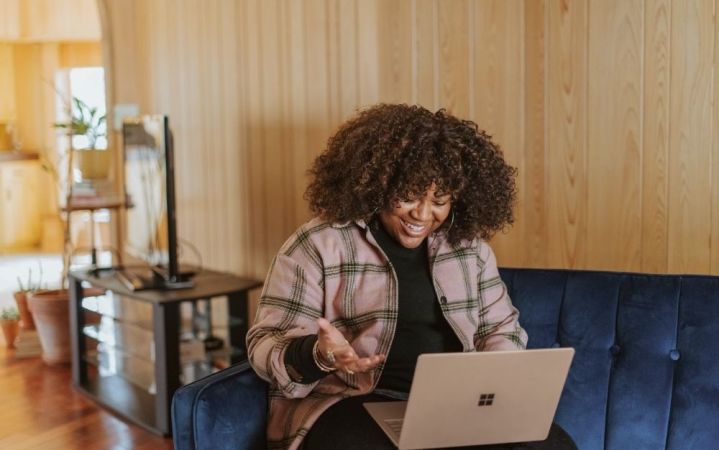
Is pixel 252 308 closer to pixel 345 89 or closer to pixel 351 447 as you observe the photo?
pixel 345 89

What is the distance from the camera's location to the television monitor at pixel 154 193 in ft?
11.8

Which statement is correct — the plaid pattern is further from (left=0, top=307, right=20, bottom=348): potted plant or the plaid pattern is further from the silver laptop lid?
(left=0, top=307, right=20, bottom=348): potted plant

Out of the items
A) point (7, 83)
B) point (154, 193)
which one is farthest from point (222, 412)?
point (7, 83)

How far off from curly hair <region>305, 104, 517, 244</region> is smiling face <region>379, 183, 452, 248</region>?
0.07 feet

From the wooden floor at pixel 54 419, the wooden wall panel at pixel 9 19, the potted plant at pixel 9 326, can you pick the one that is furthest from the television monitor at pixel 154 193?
the wooden wall panel at pixel 9 19

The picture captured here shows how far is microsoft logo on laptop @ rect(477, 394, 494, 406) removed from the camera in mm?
1687

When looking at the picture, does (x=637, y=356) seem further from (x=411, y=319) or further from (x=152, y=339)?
(x=152, y=339)

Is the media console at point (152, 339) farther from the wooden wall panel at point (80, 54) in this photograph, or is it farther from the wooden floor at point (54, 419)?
the wooden wall panel at point (80, 54)

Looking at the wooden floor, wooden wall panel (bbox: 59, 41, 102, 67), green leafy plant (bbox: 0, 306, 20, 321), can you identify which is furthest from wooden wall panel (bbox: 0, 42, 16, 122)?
the wooden floor

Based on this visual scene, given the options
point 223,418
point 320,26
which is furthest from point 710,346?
point 320,26

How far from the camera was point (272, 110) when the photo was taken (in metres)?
3.71

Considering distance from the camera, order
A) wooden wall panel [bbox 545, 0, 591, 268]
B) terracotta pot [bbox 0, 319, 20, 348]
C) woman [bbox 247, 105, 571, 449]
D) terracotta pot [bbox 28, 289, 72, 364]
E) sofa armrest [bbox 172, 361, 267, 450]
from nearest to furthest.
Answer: sofa armrest [bbox 172, 361, 267, 450]
woman [bbox 247, 105, 571, 449]
wooden wall panel [bbox 545, 0, 591, 268]
terracotta pot [bbox 28, 289, 72, 364]
terracotta pot [bbox 0, 319, 20, 348]

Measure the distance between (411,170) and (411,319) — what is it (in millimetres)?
347

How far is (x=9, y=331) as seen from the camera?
498cm
